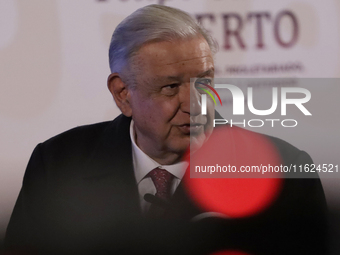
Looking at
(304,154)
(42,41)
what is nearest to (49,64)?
(42,41)

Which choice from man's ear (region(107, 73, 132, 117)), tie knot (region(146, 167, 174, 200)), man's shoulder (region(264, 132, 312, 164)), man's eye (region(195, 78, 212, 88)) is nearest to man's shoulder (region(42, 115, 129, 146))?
man's ear (region(107, 73, 132, 117))

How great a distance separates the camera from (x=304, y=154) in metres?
1.42

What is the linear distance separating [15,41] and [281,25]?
98cm

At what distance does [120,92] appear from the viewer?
134 centimetres

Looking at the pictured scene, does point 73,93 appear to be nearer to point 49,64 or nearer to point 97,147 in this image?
point 49,64

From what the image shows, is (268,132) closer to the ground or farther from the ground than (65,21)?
closer to the ground

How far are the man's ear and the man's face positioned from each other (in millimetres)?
22

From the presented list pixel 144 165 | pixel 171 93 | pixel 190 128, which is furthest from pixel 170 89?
pixel 144 165

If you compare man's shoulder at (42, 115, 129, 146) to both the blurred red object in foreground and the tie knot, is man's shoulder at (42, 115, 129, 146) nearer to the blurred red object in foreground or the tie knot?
the tie knot

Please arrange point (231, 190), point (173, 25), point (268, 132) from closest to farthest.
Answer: point (173, 25) → point (231, 190) → point (268, 132)

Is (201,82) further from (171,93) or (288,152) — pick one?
(288,152)

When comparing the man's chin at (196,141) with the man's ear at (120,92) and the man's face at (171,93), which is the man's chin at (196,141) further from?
the man's ear at (120,92)

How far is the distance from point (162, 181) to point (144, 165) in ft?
0.26

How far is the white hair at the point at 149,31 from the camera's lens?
122cm
